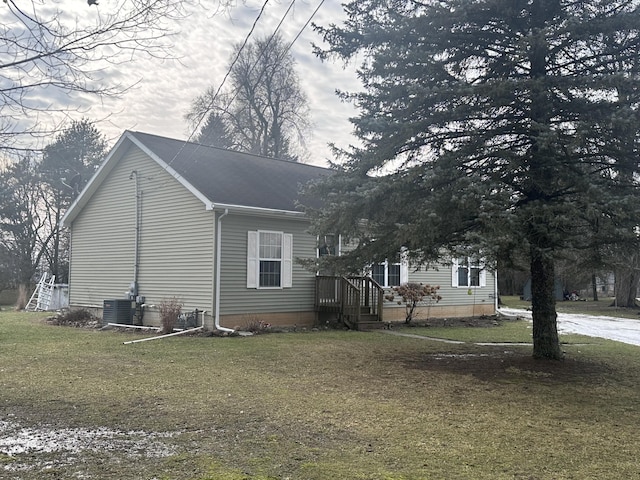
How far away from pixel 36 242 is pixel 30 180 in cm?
614

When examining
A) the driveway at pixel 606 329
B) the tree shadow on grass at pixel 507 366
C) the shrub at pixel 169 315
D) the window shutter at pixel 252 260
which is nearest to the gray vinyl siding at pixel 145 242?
the shrub at pixel 169 315

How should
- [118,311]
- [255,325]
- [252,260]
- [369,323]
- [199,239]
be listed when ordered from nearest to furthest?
[255,325] < [199,239] < [252,260] < [118,311] < [369,323]

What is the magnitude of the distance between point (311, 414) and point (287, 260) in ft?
29.3

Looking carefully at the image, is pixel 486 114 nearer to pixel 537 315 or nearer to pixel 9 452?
pixel 537 315

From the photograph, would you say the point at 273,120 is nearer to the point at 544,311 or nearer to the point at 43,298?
the point at 43,298

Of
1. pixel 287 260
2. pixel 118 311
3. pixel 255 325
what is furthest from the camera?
pixel 118 311

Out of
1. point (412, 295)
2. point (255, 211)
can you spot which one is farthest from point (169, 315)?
point (412, 295)

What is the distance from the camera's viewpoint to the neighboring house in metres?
13.6

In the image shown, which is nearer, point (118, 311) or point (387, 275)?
point (118, 311)

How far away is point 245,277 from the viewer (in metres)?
13.9

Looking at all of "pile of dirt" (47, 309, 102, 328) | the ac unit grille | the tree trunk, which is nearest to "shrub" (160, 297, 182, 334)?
the ac unit grille

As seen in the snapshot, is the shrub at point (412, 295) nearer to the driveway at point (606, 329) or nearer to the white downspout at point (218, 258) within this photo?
the driveway at point (606, 329)

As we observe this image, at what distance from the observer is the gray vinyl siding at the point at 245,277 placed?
13.6 m

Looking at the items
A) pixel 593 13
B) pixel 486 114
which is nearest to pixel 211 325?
pixel 486 114
